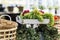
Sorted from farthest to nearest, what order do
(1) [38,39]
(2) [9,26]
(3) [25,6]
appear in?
(3) [25,6], (1) [38,39], (2) [9,26]

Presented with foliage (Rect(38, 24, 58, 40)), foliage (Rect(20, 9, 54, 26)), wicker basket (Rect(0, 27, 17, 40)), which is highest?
foliage (Rect(20, 9, 54, 26))

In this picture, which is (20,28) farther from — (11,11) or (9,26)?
(11,11)

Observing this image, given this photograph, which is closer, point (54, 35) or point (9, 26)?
point (9, 26)

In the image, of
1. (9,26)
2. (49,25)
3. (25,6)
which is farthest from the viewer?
(25,6)

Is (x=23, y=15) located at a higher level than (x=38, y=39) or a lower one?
higher

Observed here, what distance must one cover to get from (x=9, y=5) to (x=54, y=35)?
6.49 feet

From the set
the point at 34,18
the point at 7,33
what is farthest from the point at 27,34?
the point at 7,33

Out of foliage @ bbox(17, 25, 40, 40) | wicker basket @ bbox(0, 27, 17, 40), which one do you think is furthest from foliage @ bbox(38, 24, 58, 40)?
wicker basket @ bbox(0, 27, 17, 40)

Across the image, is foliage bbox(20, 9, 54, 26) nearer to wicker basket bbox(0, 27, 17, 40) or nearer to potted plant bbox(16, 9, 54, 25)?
potted plant bbox(16, 9, 54, 25)

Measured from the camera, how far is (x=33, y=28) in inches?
47.9

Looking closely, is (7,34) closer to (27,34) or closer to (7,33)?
(7,33)

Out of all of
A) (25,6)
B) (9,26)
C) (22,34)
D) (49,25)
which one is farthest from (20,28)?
(25,6)

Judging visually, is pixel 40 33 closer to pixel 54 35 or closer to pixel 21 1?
pixel 54 35

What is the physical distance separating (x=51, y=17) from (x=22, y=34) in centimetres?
22
